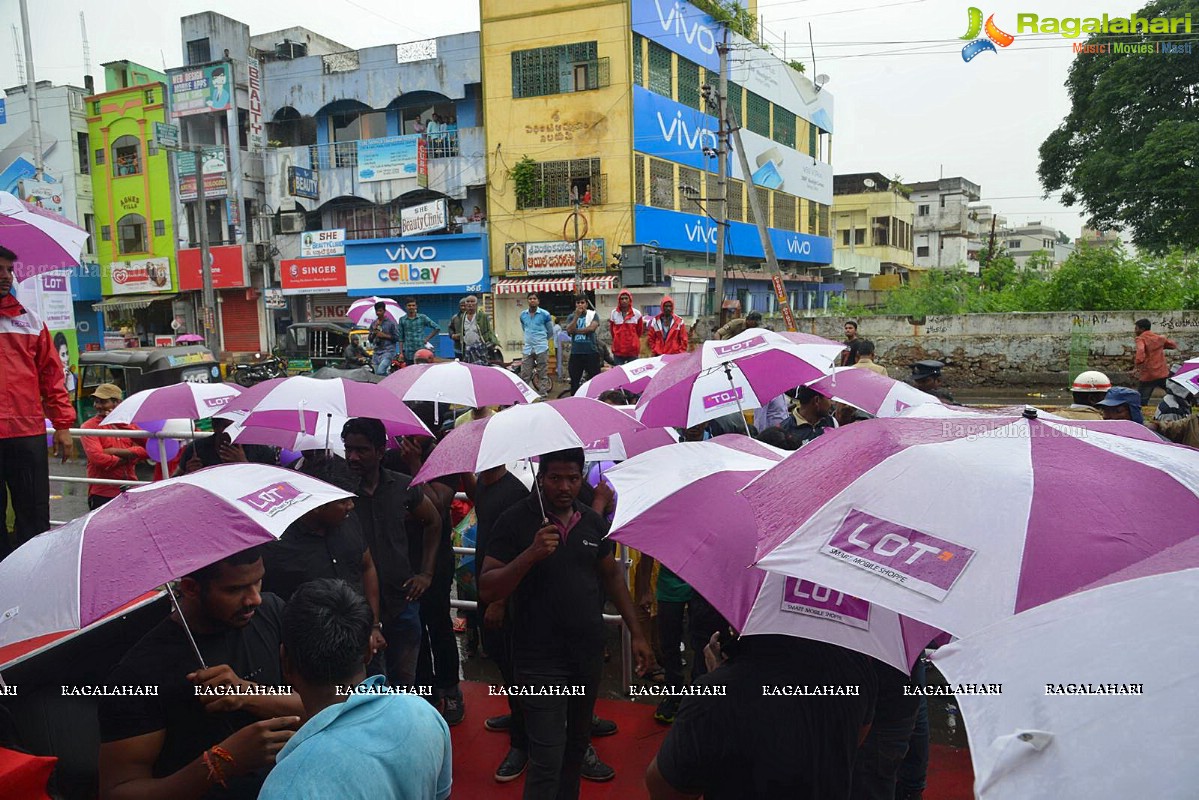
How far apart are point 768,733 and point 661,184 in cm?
2884

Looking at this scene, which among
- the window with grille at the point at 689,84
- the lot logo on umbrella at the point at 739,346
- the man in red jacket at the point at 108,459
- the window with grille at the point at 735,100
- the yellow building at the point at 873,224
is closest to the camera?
the lot logo on umbrella at the point at 739,346

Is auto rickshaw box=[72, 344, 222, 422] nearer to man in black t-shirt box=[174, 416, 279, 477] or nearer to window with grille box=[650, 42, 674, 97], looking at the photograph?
man in black t-shirt box=[174, 416, 279, 477]

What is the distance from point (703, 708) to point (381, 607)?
2.23 metres

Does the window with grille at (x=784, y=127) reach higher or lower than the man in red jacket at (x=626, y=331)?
higher

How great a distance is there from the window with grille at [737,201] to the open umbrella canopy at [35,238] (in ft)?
103

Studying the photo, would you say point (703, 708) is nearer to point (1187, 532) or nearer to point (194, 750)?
point (1187, 532)

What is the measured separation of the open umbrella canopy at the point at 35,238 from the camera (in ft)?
14.1

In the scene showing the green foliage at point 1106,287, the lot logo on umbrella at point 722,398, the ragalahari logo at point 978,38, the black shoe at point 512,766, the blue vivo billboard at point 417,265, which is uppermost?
the ragalahari logo at point 978,38

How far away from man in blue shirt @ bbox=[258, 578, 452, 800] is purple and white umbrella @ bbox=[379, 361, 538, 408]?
3039 millimetres

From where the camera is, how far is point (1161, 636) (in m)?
1.30

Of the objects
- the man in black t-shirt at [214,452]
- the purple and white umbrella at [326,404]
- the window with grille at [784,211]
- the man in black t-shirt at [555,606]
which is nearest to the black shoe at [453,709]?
the man in black t-shirt at [555,606]

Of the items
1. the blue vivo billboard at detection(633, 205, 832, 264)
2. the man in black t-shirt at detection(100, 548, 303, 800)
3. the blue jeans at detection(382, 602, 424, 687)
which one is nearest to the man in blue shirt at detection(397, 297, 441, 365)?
the blue jeans at detection(382, 602, 424, 687)

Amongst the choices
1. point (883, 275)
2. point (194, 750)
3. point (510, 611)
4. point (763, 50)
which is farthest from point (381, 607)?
point (883, 275)

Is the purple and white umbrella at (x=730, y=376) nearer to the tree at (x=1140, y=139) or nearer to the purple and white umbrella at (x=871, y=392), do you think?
the purple and white umbrella at (x=871, y=392)
